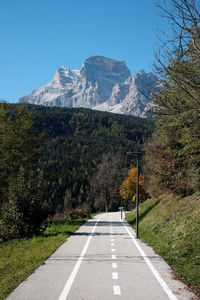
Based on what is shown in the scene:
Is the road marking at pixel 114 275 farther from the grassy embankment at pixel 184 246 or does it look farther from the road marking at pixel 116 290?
the grassy embankment at pixel 184 246

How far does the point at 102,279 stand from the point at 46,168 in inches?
5048

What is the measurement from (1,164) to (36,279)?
21602 mm

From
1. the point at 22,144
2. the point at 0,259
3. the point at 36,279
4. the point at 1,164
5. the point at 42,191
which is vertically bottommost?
the point at 0,259

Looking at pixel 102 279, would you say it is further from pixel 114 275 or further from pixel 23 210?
pixel 23 210

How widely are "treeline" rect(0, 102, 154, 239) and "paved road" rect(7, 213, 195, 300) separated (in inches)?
242

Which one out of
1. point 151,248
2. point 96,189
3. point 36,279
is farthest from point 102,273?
point 96,189

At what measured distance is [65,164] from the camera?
478ft

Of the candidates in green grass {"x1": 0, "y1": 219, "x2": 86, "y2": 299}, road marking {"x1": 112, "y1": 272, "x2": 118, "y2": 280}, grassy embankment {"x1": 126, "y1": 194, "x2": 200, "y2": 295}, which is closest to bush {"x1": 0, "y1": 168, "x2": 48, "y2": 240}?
green grass {"x1": 0, "y1": 219, "x2": 86, "y2": 299}

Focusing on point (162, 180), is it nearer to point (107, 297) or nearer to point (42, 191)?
point (42, 191)

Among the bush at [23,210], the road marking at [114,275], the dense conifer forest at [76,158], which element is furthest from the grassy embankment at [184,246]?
the dense conifer forest at [76,158]

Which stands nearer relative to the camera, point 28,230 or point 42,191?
point 28,230

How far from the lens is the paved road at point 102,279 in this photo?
732cm

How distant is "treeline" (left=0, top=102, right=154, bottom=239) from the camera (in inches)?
801

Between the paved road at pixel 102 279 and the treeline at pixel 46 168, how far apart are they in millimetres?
6143
